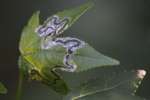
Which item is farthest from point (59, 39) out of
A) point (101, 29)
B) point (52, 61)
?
point (101, 29)

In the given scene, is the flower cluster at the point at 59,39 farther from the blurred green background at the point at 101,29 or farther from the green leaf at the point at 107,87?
the blurred green background at the point at 101,29

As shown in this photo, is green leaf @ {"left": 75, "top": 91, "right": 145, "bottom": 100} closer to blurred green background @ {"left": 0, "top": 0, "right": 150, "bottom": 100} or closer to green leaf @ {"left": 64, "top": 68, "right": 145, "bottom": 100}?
green leaf @ {"left": 64, "top": 68, "right": 145, "bottom": 100}

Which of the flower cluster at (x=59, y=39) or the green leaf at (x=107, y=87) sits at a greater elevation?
the flower cluster at (x=59, y=39)

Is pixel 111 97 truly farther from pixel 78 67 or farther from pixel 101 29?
pixel 101 29

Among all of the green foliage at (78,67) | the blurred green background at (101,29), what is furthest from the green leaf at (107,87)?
the blurred green background at (101,29)

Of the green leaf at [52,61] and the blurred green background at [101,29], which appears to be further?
the blurred green background at [101,29]

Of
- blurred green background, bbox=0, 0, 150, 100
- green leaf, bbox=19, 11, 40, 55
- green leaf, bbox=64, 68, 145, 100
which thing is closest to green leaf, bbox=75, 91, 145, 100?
green leaf, bbox=64, 68, 145, 100
